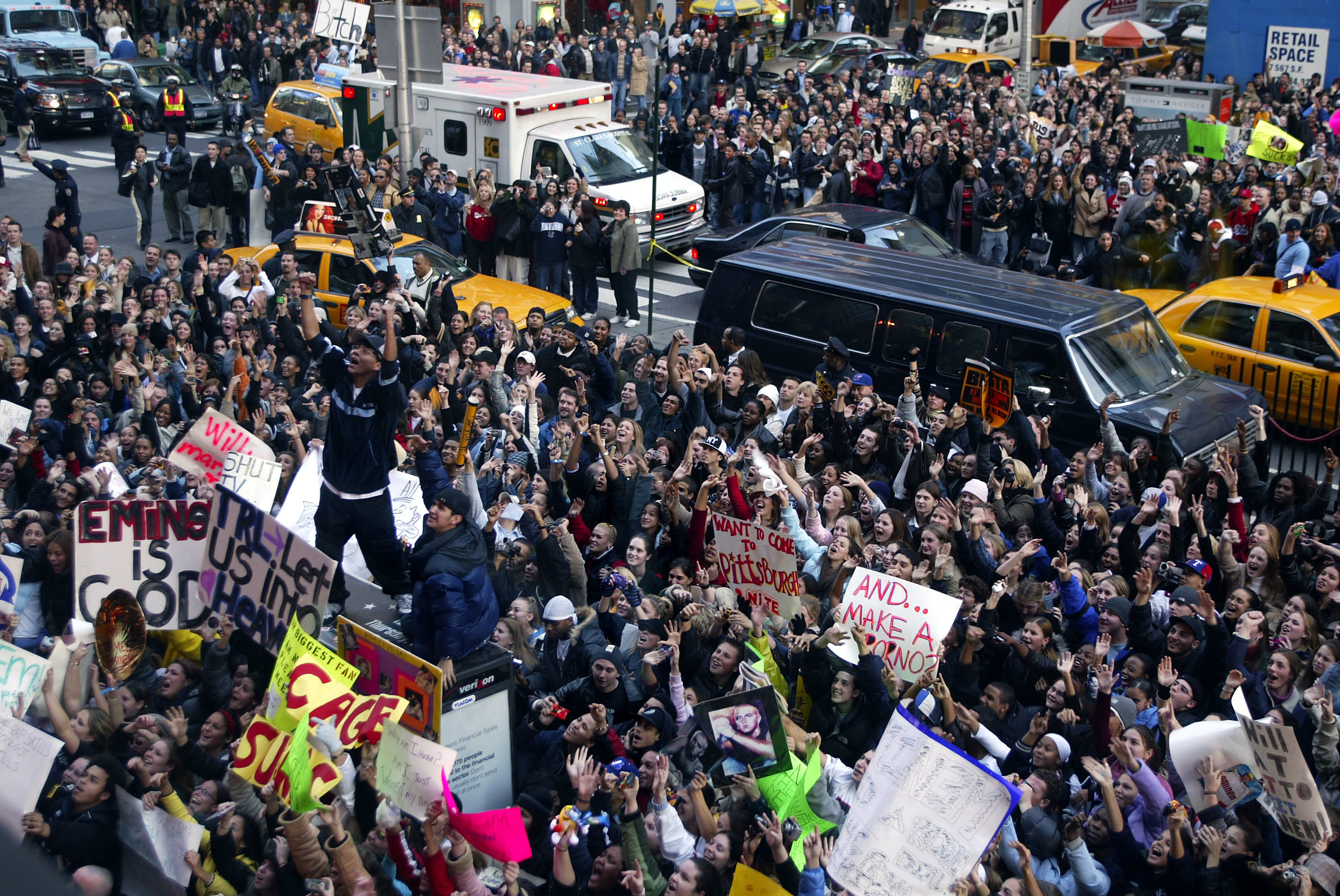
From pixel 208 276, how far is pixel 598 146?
21.3ft

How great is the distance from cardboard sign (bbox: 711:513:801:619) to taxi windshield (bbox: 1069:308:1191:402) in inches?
155

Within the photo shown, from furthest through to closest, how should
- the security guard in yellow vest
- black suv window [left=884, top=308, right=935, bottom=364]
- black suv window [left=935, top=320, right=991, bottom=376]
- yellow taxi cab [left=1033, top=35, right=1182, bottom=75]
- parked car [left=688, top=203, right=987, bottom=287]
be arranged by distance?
yellow taxi cab [left=1033, top=35, right=1182, bottom=75] < the security guard in yellow vest < parked car [left=688, top=203, right=987, bottom=287] < black suv window [left=884, top=308, right=935, bottom=364] < black suv window [left=935, top=320, right=991, bottom=376]

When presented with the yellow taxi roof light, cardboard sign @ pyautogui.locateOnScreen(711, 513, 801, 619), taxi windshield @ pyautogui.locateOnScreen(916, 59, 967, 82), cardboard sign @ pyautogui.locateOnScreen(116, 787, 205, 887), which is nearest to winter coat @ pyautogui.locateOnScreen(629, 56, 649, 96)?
taxi windshield @ pyautogui.locateOnScreen(916, 59, 967, 82)

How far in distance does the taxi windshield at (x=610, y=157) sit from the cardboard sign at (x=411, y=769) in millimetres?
12580

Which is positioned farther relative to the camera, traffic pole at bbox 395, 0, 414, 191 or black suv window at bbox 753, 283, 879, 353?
traffic pole at bbox 395, 0, 414, 191

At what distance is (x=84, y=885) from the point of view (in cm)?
546

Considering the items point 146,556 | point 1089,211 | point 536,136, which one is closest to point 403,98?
point 536,136

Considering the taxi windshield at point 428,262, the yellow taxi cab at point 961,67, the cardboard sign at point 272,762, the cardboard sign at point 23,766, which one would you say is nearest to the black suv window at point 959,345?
the taxi windshield at point 428,262

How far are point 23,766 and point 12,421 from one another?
4.44 metres

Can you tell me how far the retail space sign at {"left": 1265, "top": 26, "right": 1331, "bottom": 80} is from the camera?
A: 2344 cm

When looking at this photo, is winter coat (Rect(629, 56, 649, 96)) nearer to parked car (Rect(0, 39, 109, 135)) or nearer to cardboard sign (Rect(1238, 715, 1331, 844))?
parked car (Rect(0, 39, 109, 135))

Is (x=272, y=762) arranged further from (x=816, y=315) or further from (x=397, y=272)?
(x=397, y=272)

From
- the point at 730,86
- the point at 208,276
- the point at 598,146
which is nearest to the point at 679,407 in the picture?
the point at 208,276

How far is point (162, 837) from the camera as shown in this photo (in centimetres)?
562
